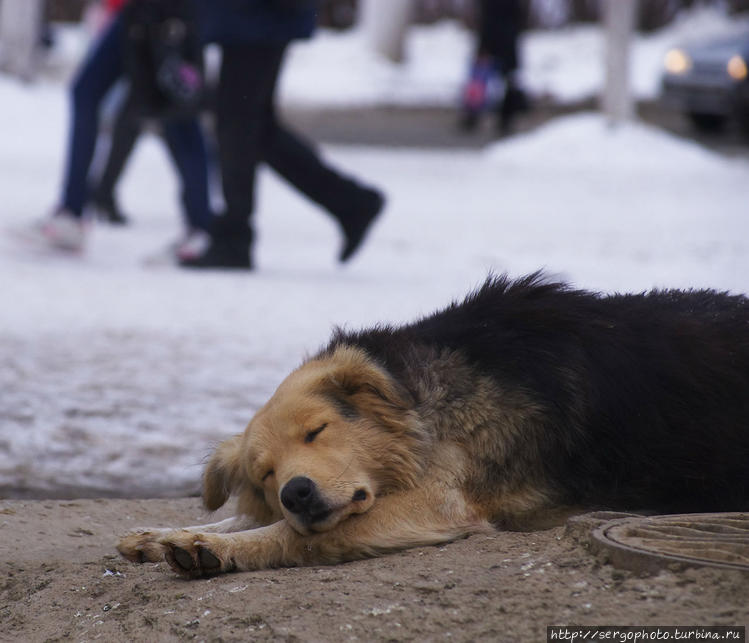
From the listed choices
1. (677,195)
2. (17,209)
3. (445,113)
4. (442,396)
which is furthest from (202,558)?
(445,113)

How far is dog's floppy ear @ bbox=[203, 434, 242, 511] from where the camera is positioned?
145 inches

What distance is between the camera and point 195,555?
→ 3254 millimetres

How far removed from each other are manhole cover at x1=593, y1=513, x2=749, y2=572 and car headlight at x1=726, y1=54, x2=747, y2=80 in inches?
527

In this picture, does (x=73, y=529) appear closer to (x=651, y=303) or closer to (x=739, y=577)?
(x=651, y=303)

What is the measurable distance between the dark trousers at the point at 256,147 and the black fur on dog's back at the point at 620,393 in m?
3.79

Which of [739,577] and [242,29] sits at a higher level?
[242,29]

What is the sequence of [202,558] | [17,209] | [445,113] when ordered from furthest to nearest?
[445,113] < [17,209] < [202,558]

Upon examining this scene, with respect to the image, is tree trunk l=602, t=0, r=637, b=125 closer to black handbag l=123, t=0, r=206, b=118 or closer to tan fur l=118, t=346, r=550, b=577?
black handbag l=123, t=0, r=206, b=118

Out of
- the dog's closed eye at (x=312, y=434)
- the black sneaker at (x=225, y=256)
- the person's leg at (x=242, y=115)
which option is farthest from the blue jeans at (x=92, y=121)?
the dog's closed eye at (x=312, y=434)

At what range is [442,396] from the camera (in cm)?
354

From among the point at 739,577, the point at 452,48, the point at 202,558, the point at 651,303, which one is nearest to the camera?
the point at 739,577

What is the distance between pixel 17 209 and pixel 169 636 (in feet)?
26.0

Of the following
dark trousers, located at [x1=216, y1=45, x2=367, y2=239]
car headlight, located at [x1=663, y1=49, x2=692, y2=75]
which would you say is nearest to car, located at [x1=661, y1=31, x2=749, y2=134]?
car headlight, located at [x1=663, y1=49, x2=692, y2=75]

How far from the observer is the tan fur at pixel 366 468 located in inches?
130
